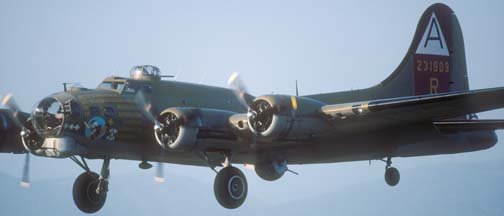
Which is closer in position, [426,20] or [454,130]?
[454,130]

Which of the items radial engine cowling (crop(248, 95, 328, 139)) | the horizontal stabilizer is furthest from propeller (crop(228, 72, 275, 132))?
the horizontal stabilizer

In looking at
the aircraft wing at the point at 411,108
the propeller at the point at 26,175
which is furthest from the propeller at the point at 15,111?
the aircraft wing at the point at 411,108

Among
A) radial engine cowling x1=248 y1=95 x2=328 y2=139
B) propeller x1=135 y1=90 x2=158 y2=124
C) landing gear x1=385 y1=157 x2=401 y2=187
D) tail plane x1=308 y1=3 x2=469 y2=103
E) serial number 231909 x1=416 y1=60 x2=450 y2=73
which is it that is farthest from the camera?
serial number 231909 x1=416 y1=60 x2=450 y2=73

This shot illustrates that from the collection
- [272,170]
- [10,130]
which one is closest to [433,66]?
[272,170]

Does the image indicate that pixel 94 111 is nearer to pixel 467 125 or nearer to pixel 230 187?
pixel 230 187

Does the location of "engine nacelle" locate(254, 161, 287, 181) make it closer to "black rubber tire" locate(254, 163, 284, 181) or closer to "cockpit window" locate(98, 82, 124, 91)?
"black rubber tire" locate(254, 163, 284, 181)

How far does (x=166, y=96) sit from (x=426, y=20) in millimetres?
12207

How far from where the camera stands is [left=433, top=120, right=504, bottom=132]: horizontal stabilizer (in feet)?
72.5

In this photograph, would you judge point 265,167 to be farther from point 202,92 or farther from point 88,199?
point 88,199

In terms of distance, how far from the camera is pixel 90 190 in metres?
21.1

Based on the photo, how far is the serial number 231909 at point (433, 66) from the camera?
87.1 ft

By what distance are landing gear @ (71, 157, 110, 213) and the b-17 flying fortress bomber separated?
3 cm

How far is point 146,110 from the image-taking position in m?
20.0

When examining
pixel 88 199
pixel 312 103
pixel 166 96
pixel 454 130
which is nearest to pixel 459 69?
pixel 454 130
